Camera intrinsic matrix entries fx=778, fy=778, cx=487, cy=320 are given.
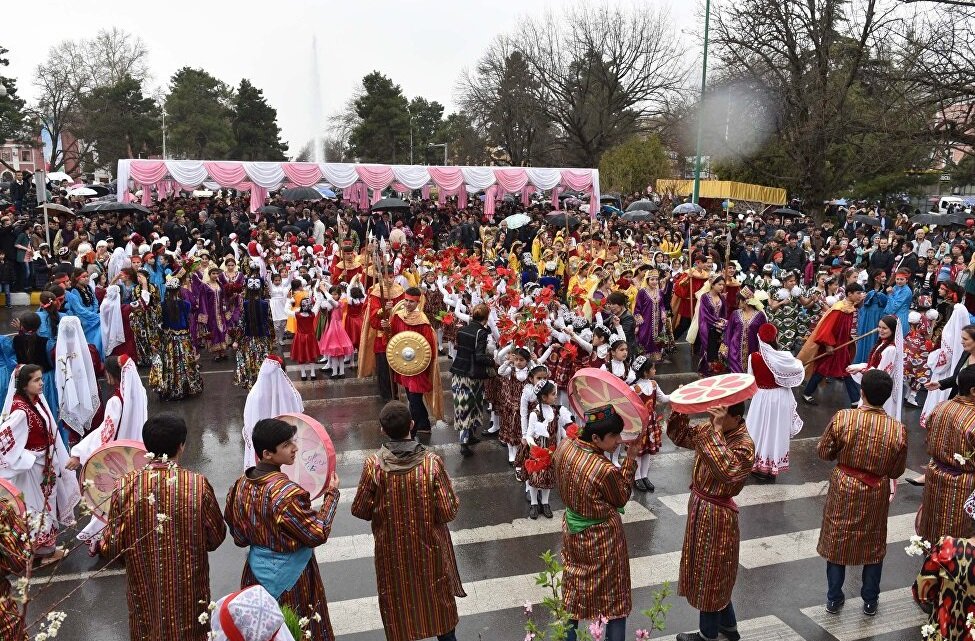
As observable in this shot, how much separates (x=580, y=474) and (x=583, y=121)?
4890cm

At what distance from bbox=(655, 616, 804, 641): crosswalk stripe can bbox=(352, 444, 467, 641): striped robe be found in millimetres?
1683

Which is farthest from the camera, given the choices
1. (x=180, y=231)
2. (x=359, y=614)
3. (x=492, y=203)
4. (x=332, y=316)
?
(x=492, y=203)

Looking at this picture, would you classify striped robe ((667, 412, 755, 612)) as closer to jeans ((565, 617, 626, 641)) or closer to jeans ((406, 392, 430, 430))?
jeans ((565, 617, 626, 641))

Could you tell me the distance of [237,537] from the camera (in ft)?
13.5

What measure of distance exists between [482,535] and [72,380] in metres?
4.50

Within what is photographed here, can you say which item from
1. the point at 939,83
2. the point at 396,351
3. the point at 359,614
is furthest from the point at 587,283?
the point at 939,83

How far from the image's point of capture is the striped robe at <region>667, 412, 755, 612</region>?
4672 millimetres

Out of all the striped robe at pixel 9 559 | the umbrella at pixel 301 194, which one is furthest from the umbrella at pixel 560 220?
the striped robe at pixel 9 559

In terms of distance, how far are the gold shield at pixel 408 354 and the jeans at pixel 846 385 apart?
5873 millimetres

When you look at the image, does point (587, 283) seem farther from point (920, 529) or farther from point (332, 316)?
point (920, 529)

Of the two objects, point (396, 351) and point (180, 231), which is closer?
point (396, 351)

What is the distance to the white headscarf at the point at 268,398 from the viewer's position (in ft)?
21.0

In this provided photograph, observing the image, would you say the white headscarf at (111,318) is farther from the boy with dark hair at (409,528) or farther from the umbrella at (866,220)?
the umbrella at (866,220)

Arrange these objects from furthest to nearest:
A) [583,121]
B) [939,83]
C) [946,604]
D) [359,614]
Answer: [583,121] → [939,83] → [359,614] → [946,604]
